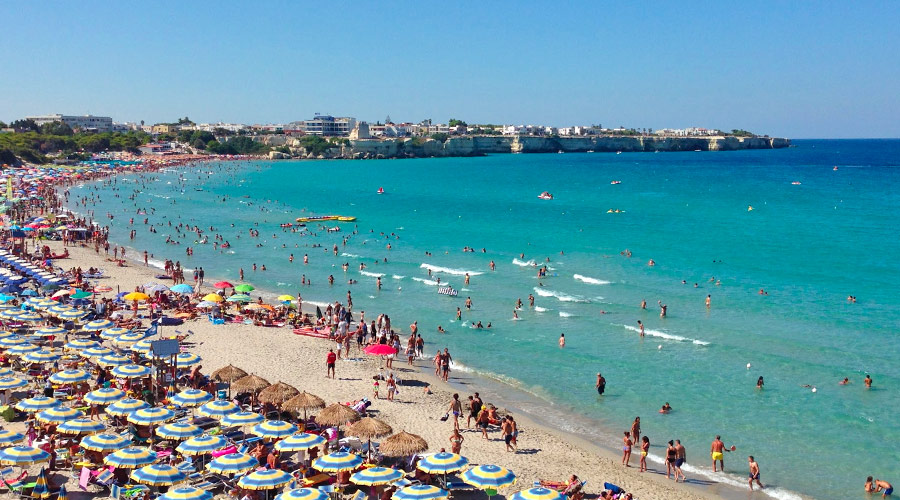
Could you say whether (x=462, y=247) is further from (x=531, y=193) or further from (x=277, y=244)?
(x=531, y=193)

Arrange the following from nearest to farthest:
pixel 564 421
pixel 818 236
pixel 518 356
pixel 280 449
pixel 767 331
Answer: pixel 280 449, pixel 564 421, pixel 518 356, pixel 767 331, pixel 818 236

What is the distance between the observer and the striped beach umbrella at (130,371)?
61.3ft

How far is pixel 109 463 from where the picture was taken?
1328cm

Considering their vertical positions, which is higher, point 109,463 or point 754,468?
point 109,463

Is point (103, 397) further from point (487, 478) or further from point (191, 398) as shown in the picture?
point (487, 478)

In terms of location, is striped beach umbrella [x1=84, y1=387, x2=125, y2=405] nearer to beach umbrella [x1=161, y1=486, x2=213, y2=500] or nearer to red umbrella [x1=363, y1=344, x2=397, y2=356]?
beach umbrella [x1=161, y1=486, x2=213, y2=500]

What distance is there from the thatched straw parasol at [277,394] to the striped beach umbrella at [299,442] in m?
2.70

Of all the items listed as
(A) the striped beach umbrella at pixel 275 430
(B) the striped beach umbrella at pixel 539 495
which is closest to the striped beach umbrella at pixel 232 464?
(A) the striped beach umbrella at pixel 275 430

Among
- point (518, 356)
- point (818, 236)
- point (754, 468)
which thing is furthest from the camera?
point (818, 236)

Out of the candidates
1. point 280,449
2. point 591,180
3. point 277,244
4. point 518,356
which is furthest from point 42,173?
point 280,449

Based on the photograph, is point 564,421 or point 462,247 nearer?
point 564,421

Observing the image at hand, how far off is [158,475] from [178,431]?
80.9 inches

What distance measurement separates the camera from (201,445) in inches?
560

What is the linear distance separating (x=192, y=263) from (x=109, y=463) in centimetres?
3191
